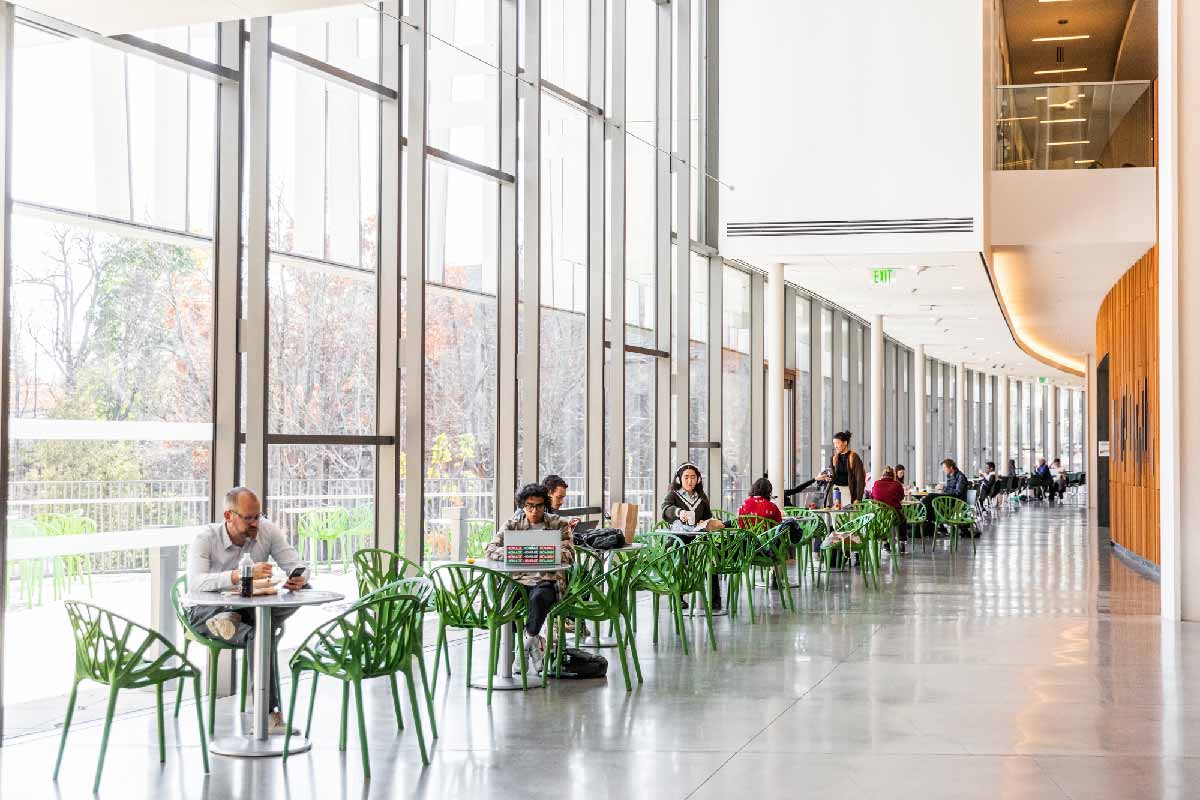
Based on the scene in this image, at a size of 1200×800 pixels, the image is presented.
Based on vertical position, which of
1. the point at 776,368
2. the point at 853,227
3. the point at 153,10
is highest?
the point at 853,227

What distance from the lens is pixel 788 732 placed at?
552cm

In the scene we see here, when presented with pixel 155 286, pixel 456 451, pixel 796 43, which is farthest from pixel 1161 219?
pixel 155 286

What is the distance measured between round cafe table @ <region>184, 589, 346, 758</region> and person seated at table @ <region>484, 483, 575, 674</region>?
5.15ft

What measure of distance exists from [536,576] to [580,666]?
0.56 m

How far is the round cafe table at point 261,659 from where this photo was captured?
4973 millimetres

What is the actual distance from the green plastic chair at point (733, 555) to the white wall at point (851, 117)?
4.57 metres

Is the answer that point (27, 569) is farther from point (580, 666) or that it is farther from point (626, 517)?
point (626, 517)

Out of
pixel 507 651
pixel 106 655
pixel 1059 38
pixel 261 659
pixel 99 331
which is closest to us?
pixel 106 655

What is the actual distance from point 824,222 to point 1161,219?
3.48 metres

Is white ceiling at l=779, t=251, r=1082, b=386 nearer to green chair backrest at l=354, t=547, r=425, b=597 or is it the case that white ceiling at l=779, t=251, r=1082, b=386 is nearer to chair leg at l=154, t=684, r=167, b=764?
green chair backrest at l=354, t=547, r=425, b=597

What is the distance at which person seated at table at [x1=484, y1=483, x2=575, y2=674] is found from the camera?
6645 mm

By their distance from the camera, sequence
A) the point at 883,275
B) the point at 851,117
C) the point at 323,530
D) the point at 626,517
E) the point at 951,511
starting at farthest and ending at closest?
the point at 951,511 → the point at 883,275 → the point at 851,117 → the point at 626,517 → the point at 323,530

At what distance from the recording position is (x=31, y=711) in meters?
5.83

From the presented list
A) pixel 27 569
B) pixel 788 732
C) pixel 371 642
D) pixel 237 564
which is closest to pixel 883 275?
pixel 788 732
